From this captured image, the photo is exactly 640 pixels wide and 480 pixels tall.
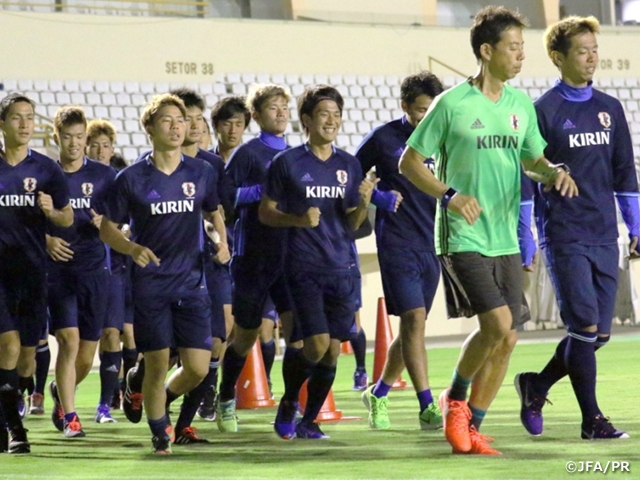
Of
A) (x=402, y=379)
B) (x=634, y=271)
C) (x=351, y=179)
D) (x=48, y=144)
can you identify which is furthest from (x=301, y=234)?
(x=634, y=271)

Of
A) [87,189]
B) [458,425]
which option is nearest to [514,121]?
[458,425]

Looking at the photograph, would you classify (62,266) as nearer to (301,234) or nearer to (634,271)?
(301,234)

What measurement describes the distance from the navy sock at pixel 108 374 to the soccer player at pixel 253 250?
4.39 ft

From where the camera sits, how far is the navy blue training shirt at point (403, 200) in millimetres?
7504

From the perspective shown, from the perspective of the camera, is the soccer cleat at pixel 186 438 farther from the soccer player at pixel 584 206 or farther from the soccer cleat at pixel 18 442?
the soccer player at pixel 584 206

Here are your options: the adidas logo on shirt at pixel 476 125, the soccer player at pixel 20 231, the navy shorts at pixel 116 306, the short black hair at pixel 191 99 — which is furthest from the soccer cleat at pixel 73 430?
the adidas logo on shirt at pixel 476 125

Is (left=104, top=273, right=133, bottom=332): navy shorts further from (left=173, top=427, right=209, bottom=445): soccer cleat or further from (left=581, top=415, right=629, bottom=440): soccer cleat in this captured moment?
(left=581, top=415, right=629, bottom=440): soccer cleat

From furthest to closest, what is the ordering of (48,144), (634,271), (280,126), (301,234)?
(634,271) → (48,144) → (280,126) → (301,234)

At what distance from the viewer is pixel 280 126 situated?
777 cm

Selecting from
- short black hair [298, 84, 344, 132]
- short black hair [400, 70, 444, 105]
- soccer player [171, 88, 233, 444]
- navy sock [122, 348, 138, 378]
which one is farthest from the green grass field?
short black hair [400, 70, 444, 105]

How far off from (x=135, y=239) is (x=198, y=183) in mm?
423

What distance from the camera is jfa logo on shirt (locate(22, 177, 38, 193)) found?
7000 mm

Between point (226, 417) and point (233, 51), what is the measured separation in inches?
681

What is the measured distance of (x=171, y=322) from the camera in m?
6.40
